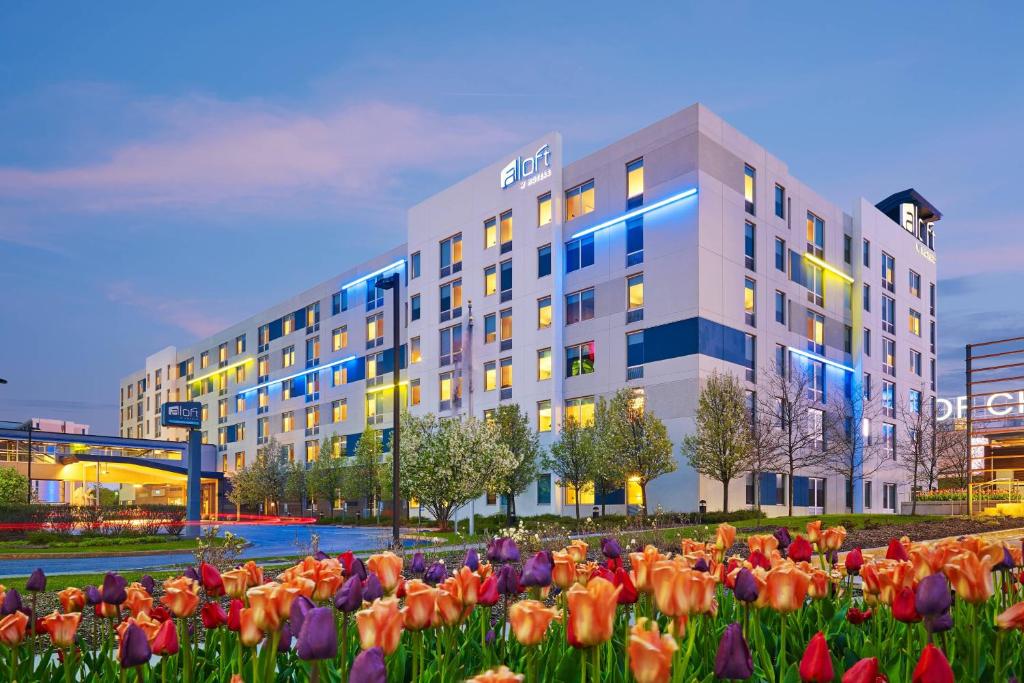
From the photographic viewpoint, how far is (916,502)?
44781 millimetres

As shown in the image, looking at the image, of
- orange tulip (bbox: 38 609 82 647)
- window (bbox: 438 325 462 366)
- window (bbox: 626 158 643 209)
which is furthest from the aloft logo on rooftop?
orange tulip (bbox: 38 609 82 647)

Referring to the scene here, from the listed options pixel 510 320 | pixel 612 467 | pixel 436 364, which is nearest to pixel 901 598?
pixel 612 467

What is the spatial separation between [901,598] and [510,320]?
49.0 meters

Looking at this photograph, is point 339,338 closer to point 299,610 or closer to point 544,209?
point 544,209

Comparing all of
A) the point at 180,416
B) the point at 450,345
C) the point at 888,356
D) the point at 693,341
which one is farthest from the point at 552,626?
the point at 888,356

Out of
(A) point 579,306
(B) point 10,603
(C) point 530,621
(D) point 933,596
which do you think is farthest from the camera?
(A) point 579,306

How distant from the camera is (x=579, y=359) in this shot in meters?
49.0

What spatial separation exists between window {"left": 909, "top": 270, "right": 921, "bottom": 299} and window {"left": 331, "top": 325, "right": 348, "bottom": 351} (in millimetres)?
43925

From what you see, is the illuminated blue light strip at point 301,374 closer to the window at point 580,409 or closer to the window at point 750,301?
the window at point 580,409

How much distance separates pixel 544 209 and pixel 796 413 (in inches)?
722

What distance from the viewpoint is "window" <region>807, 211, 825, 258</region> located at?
53219 millimetres

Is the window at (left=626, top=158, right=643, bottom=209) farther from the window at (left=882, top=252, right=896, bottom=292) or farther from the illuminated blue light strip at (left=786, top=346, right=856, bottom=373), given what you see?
the window at (left=882, top=252, right=896, bottom=292)

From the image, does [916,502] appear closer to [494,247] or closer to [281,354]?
[494,247]

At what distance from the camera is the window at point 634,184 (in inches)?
1855
